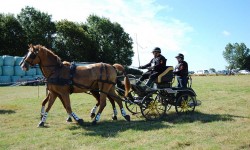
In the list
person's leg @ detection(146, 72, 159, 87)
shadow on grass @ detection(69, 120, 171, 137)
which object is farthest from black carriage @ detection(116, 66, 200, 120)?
shadow on grass @ detection(69, 120, 171, 137)

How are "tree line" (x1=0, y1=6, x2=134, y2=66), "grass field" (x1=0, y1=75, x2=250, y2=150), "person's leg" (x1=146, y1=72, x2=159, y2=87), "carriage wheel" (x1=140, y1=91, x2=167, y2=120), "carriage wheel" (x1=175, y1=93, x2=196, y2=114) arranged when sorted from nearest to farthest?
"grass field" (x1=0, y1=75, x2=250, y2=150) < "carriage wheel" (x1=140, y1=91, x2=167, y2=120) < "person's leg" (x1=146, y1=72, x2=159, y2=87) < "carriage wheel" (x1=175, y1=93, x2=196, y2=114) < "tree line" (x1=0, y1=6, x2=134, y2=66)

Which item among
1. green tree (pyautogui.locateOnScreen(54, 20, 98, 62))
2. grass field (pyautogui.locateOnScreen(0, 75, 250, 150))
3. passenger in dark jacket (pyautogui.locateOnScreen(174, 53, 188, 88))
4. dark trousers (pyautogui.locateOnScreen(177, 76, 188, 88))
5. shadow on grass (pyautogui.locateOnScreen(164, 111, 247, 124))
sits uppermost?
green tree (pyautogui.locateOnScreen(54, 20, 98, 62))

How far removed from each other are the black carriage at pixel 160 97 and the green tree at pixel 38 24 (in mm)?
43209

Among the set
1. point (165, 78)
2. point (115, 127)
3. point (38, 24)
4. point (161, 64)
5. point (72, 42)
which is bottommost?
point (115, 127)

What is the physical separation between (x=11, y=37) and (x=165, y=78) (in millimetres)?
42735

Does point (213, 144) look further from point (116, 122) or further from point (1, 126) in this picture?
point (1, 126)

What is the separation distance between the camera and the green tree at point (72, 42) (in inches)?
2165

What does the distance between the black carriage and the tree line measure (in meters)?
41.3

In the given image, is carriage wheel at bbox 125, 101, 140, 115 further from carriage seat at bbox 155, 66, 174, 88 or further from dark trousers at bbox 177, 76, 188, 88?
dark trousers at bbox 177, 76, 188, 88

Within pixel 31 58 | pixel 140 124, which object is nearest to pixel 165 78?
pixel 140 124

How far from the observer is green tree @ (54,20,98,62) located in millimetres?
55000

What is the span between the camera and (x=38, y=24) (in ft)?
177

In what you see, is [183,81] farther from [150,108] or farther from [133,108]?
[133,108]

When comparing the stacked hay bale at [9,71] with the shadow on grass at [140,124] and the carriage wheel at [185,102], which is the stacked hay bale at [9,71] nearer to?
the carriage wheel at [185,102]
